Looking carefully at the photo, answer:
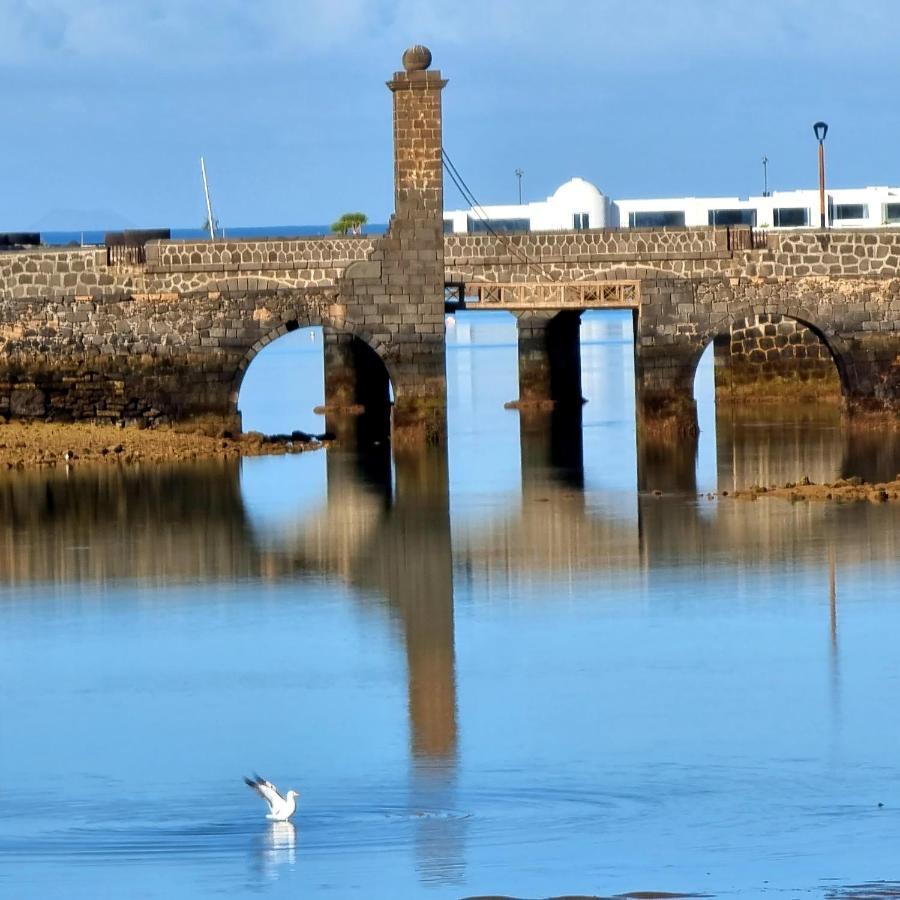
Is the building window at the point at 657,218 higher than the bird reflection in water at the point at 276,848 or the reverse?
higher

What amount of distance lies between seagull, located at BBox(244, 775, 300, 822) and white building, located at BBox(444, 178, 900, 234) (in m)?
56.5

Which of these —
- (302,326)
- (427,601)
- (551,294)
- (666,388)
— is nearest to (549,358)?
(666,388)

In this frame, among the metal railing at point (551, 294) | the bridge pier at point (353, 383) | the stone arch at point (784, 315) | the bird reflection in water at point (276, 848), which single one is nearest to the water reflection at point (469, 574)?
the bird reflection in water at point (276, 848)

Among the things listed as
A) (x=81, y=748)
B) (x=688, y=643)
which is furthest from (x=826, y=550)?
(x=81, y=748)

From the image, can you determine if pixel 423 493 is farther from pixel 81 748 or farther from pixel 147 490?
pixel 81 748

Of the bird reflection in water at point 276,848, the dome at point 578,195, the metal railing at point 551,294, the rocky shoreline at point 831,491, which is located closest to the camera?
the bird reflection in water at point 276,848

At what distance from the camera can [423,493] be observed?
26125 mm

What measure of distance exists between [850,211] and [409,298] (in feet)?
148

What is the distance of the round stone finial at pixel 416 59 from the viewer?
1178 inches

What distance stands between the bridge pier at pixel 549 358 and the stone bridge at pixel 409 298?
18.0 ft

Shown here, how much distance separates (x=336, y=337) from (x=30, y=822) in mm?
25247

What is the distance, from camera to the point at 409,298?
1204 inches

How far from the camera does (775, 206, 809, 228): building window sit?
7112 centimetres

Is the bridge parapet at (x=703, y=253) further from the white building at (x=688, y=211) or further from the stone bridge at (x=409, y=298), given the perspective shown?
the white building at (x=688, y=211)
